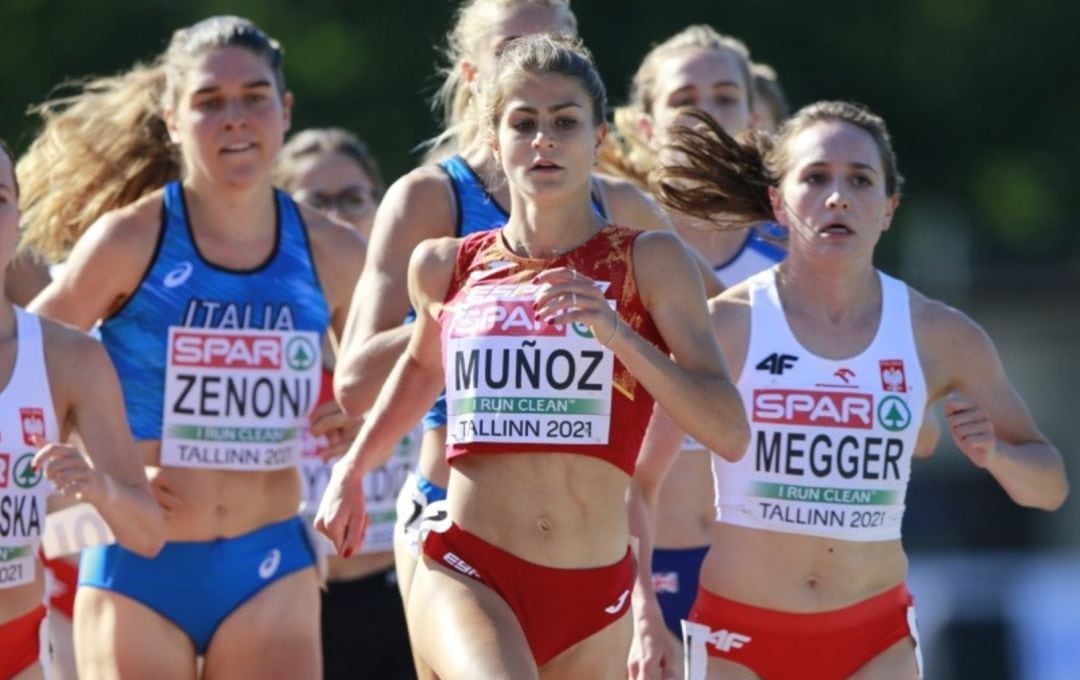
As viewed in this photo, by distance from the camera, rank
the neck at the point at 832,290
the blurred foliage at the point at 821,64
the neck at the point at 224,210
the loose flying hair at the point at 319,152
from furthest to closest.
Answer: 1. the blurred foliage at the point at 821,64
2. the loose flying hair at the point at 319,152
3. the neck at the point at 224,210
4. the neck at the point at 832,290

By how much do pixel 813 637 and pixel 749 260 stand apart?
1.79m

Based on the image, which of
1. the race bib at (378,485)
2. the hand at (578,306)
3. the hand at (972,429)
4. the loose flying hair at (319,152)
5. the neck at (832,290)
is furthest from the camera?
the loose flying hair at (319,152)

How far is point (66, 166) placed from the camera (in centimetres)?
772

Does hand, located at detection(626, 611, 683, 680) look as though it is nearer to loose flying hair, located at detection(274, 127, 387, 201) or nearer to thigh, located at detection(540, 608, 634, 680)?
thigh, located at detection(540, 608, 634, 680)

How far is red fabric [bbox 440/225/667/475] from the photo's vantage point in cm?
572

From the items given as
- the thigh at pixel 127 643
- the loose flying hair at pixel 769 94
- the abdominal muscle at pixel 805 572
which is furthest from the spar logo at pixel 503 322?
the loose flying hair at pixel 769 94

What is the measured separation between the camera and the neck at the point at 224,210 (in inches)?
279

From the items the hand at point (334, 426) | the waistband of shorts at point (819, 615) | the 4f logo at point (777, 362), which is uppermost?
the 4f logo at point (777, 362)

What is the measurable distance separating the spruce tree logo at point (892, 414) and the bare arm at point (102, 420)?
183 cm

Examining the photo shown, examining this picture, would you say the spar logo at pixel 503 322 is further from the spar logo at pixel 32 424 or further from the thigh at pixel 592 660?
the spar logo at pixel 32 424

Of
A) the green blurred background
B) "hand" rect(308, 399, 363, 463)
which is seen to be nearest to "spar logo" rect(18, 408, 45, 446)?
"hand" rect(308, 399, 363, 463)

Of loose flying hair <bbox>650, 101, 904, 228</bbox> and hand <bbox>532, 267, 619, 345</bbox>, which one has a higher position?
loose flying hair <bbox>650, 101, 904, 228</bbox>

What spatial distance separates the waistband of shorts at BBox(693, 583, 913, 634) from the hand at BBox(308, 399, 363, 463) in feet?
4.12

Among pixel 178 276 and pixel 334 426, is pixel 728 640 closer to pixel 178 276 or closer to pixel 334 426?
pixel 334 426
